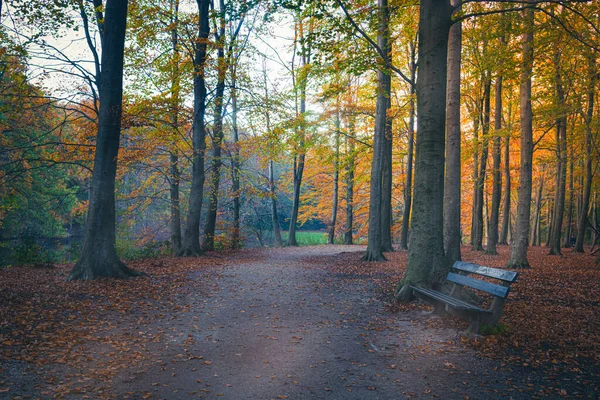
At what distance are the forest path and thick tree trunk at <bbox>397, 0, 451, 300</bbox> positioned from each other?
106 centimetres

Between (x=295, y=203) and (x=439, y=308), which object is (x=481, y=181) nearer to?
(x=295, y=203)

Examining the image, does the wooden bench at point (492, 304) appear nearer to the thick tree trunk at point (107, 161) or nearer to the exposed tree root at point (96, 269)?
the exposed tree root at point (96, 269)

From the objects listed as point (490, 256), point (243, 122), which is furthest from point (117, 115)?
point (490, 256)

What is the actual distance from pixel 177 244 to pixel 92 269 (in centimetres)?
789

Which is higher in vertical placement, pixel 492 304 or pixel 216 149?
pixel 216 149

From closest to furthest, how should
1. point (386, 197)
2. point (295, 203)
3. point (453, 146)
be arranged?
point (453, 146)
point (386, 197)
point (295, 203)

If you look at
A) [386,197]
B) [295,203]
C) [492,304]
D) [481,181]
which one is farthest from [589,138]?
[295,203]

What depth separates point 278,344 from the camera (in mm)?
5492

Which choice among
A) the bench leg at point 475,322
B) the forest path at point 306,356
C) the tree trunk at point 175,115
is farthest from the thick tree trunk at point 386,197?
the bench leg at point 475,322

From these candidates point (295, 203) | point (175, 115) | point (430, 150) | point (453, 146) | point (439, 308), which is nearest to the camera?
point (439, 308)

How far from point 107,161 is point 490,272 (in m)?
8.72

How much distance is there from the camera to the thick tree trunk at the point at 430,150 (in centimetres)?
737

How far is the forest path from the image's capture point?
4.05m

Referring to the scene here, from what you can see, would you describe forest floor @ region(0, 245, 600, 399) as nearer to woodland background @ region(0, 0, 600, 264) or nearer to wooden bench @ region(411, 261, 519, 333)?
wooden bench @ region(411, 261, 519, 333)
